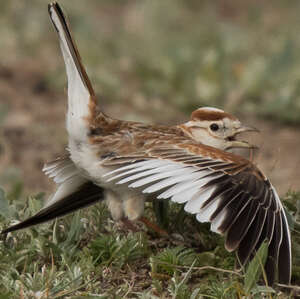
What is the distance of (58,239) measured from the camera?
15.2 ft

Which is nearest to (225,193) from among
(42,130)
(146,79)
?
(42,130)

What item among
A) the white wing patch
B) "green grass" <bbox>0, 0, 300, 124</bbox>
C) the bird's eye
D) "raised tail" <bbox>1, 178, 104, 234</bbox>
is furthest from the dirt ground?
the white wing patch

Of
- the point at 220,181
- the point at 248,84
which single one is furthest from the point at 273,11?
the point at 220,181

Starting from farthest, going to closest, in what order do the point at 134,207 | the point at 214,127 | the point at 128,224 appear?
the point at 214,127, the point at 128,224, the point at 134,207

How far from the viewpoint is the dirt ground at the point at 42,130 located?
7.50 m

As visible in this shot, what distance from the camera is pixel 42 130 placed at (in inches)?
328

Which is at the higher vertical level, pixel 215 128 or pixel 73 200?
pixel 215 128

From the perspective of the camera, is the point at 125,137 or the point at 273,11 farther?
the point at 273,11

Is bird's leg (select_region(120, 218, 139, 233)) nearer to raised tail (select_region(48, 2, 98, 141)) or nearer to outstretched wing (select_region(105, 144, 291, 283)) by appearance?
outstretched wing (select_region(105, 144, 291, 283))

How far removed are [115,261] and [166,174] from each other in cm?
61

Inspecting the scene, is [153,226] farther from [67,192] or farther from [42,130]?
[42,130]

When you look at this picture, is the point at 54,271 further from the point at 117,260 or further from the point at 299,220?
the point at 299,220

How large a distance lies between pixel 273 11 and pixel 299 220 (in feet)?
26.1

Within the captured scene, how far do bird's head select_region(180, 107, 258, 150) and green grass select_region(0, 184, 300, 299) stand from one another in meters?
0.46
